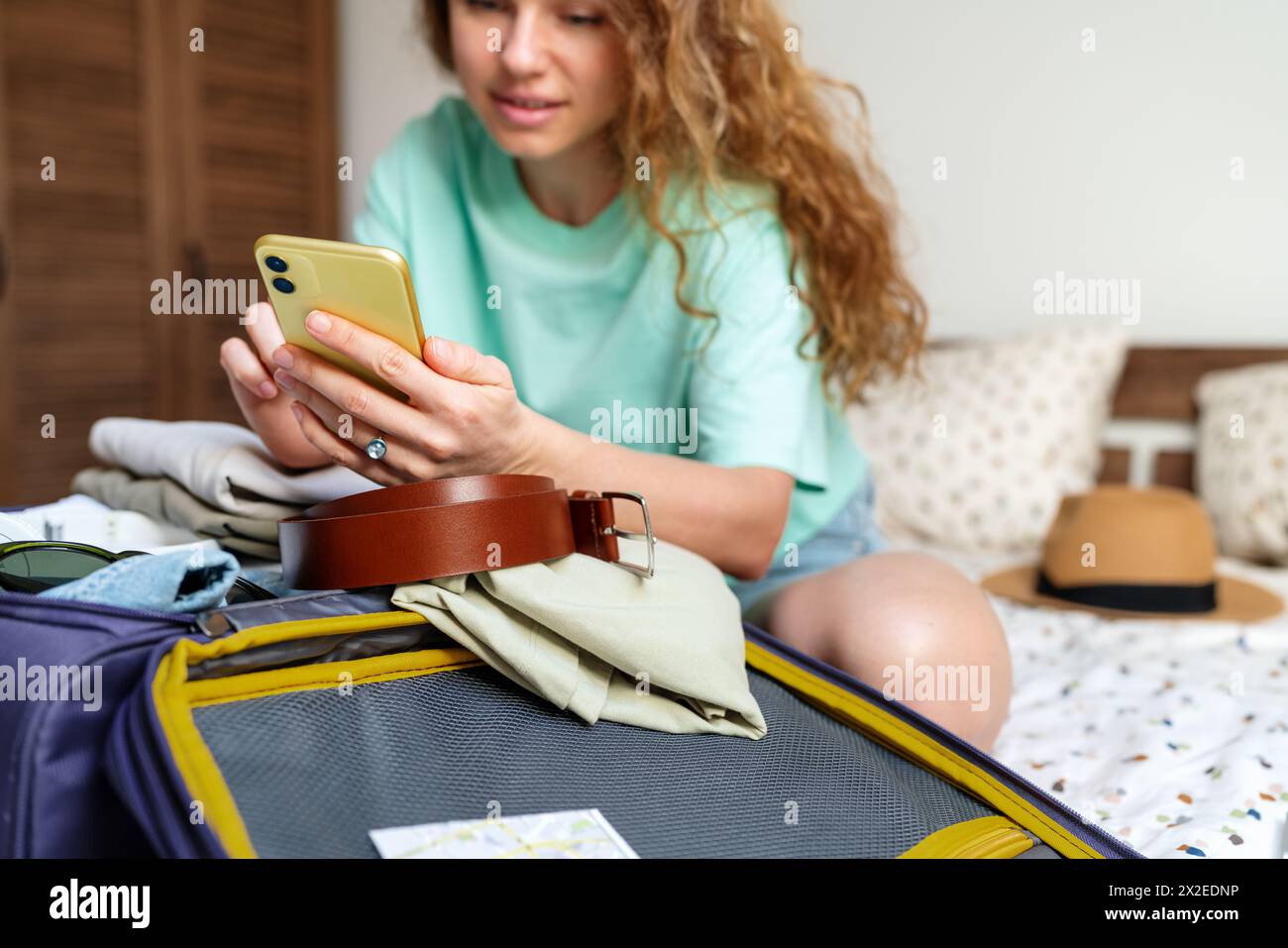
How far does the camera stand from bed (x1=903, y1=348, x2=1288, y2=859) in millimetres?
749

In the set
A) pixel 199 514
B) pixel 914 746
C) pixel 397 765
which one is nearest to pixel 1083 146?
pixel 914 746

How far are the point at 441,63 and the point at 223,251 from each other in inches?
62.9

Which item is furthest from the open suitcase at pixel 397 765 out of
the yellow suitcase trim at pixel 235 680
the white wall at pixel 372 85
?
the white wall at pixel 372 85

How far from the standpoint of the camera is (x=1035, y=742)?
900 mm

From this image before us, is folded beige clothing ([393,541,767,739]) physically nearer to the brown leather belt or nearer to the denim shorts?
the brown leather belt

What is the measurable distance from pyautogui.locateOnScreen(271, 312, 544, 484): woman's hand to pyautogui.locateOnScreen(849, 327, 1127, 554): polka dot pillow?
110cm

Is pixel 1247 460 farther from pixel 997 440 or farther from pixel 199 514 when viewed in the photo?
pixel 199 514

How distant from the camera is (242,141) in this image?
2.61 metres

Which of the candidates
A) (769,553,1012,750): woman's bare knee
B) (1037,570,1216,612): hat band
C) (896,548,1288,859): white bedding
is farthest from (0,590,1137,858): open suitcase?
(1037,570,1216,612): hat band

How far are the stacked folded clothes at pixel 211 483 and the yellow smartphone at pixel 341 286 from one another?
14 cm

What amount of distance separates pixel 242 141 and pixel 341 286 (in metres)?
2.27

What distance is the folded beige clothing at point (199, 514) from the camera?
73 cm
